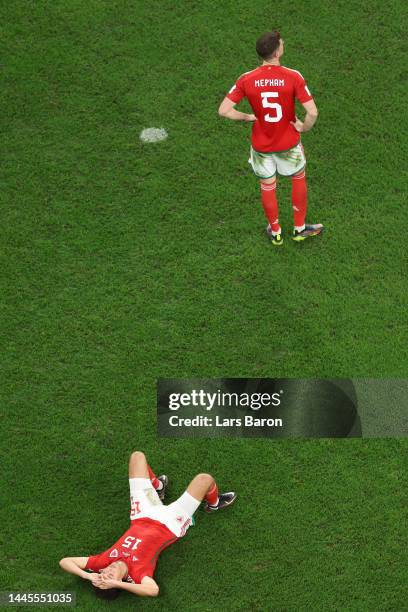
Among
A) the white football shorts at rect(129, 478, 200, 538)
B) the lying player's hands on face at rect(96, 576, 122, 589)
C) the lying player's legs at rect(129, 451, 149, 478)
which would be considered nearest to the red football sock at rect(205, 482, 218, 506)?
the white football shorts at rect(129, 478, 200, 538)

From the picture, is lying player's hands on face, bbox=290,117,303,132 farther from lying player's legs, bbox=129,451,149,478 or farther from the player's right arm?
the player's right arm

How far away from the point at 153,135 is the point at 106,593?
14.8 feet

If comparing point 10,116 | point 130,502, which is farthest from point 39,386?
point 10,116

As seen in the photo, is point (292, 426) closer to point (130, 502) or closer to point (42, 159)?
point (130, 502)

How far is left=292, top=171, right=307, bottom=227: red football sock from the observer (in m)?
7.84

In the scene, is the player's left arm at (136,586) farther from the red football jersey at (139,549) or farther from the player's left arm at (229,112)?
the player's left arm at (229,112)

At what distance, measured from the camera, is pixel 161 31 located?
9.33m

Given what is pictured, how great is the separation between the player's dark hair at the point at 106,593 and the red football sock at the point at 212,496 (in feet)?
3.52

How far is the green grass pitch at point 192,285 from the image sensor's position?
7531mm

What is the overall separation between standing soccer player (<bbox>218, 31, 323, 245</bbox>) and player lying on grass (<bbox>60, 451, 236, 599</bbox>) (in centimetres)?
263

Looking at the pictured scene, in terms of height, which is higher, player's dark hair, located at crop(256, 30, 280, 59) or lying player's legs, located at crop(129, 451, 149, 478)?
player's dark hair, located at crop(256, 30, 280, 59)

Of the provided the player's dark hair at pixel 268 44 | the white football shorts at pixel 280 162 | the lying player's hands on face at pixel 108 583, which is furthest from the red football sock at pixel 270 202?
the lying player's hands on face at pixel 108 583

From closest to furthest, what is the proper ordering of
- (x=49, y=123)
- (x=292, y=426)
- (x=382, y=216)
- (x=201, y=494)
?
(x=201, y=494) → (x=292, y=426) → (x=382, y=216) → (x=49, y=123)

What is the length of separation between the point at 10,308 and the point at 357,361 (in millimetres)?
3337
